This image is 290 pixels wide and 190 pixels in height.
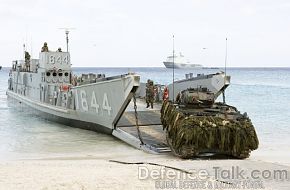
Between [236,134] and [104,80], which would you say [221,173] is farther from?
[104,80]

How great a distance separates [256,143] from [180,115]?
2.26m

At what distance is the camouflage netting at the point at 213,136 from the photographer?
12.8 metres

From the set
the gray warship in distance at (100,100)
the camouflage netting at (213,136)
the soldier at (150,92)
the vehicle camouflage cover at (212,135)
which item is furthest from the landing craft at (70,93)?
the camouflage netting at (213,136)

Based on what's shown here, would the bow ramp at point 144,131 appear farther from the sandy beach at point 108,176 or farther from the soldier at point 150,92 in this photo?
the sandy beach at point 108,176

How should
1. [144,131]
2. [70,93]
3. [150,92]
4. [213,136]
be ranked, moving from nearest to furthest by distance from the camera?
[213,136]
[144,131]
[150,92]
[70,93]

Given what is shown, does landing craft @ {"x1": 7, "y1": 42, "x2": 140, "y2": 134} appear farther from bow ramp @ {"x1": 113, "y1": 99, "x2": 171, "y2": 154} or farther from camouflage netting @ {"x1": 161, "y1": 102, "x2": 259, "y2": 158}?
camouflage netting @ {"x1": 161, "y1": 102, "x2": 259, "y2": 158}

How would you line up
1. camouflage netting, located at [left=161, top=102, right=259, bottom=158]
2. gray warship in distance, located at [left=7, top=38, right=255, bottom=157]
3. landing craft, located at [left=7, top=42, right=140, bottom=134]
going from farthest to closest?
1. landing craft, located at [left=7, top=42, right=140, bottom=134]
2. gray warship in distance, located at [left=7, top=38, right=255, bottom=157]
3. camouflage netting, located at [left=161, top=102, right=259, bottom=158]

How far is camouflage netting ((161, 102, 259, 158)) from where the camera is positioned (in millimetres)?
12758

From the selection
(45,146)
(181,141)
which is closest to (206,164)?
(181,141)

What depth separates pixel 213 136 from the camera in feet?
41.9

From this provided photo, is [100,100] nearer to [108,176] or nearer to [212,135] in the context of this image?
[212,135]

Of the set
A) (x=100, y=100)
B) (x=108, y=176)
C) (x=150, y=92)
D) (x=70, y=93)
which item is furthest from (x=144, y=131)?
(x=108, y=176)

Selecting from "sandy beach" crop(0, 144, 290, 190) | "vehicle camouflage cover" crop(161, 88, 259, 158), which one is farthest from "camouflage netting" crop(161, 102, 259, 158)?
"sandy beach" crop(0, 144, 290, 190)

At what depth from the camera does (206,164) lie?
10844mm
